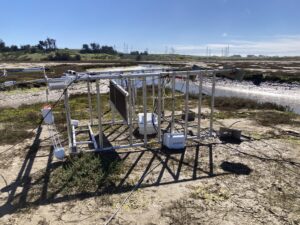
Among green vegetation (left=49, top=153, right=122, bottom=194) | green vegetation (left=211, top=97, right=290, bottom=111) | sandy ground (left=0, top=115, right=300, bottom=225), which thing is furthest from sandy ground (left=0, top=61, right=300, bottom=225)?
green vegetation (left=211, top=97, right=290, bottom=111)

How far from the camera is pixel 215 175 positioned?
21.2 feet

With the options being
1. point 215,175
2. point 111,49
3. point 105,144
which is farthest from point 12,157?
point 111,49

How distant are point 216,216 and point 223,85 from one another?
2724 cm

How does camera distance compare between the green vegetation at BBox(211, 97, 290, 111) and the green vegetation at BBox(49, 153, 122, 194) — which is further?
the green vegetation at BBox(211, 97, 290, 111)

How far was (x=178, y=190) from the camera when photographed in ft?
19.1

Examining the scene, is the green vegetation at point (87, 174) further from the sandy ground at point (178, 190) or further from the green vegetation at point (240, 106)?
the green vegetation at point (240, 106)

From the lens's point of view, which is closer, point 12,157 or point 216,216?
point 216,216

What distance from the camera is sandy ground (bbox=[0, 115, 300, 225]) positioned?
4.91m

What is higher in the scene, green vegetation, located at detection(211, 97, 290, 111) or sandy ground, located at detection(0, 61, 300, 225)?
green vegetation, located at detection(211, 97, 290, 111)

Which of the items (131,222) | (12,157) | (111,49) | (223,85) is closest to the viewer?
(131,222)

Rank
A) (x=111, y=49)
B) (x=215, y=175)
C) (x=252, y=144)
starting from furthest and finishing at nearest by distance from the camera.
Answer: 1. (x=111, y=49)
2. (x=252, y=144)
3. (x=215, y=175)

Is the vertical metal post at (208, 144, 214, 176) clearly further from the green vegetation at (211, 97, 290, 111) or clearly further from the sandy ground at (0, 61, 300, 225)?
the green vegetation at (211, 97, 290, 111)

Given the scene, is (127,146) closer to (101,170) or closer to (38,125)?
(101,170)

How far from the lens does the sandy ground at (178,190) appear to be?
16.1 ft
